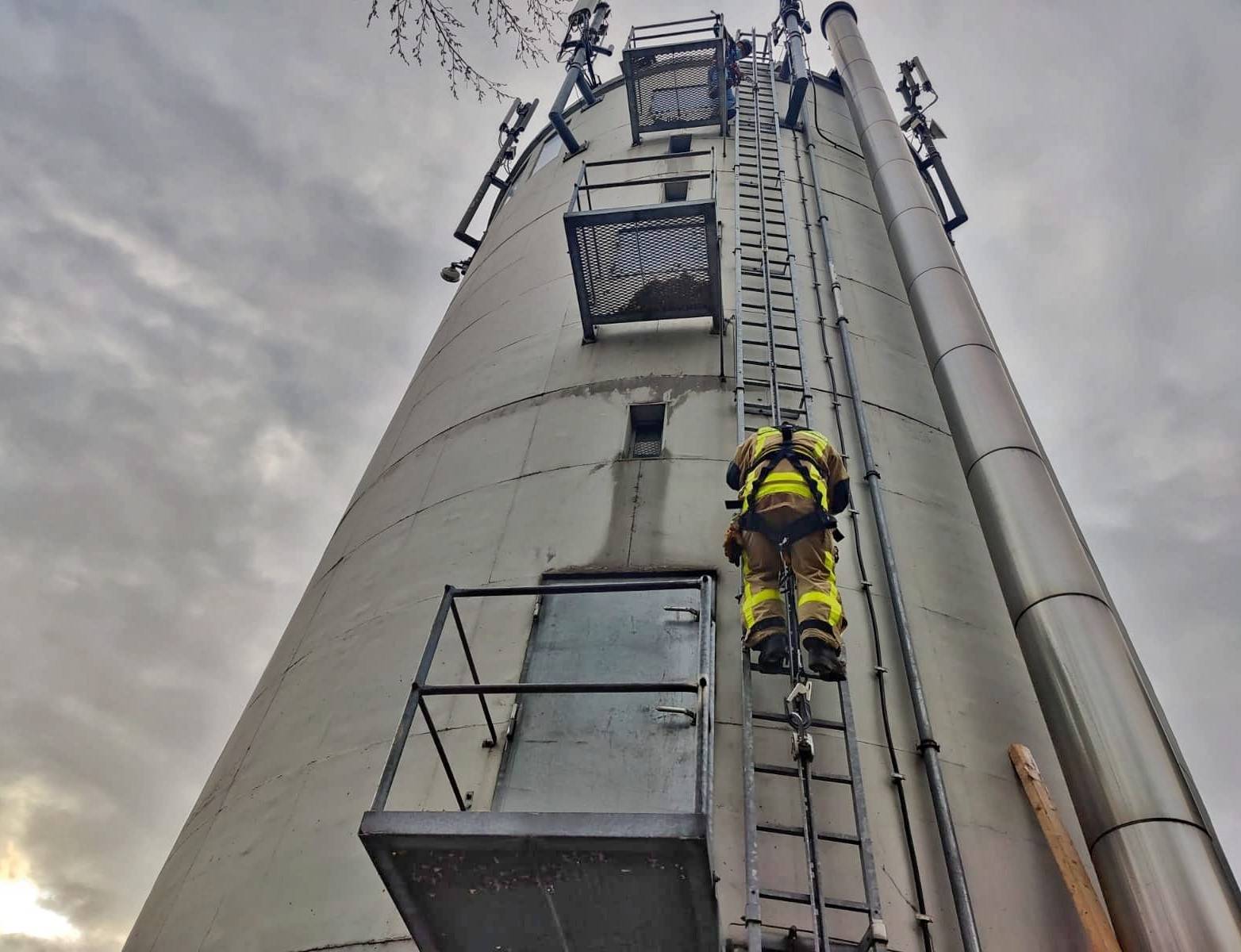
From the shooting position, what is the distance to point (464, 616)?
22.5ft

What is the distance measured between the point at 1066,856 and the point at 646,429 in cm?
461

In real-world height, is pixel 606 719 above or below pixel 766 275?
below

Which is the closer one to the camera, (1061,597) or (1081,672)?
(1081,672)

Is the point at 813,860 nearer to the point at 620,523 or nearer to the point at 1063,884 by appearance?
the point at 1063,884

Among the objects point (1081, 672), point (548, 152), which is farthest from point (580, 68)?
point (1081, 672)

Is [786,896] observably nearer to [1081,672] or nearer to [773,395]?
[1081,672]

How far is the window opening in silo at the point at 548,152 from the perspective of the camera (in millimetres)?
15828

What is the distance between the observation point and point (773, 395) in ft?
25.5

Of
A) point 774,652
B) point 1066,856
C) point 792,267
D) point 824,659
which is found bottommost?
point 1066,856

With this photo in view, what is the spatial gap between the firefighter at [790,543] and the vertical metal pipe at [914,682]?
40.2 inches

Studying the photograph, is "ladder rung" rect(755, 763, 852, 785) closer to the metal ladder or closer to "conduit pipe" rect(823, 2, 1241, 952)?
the metal ladder

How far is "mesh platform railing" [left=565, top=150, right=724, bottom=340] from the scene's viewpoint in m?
8.98

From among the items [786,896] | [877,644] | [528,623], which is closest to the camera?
[786,896]

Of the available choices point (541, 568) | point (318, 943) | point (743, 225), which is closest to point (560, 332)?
point (743, 225)
